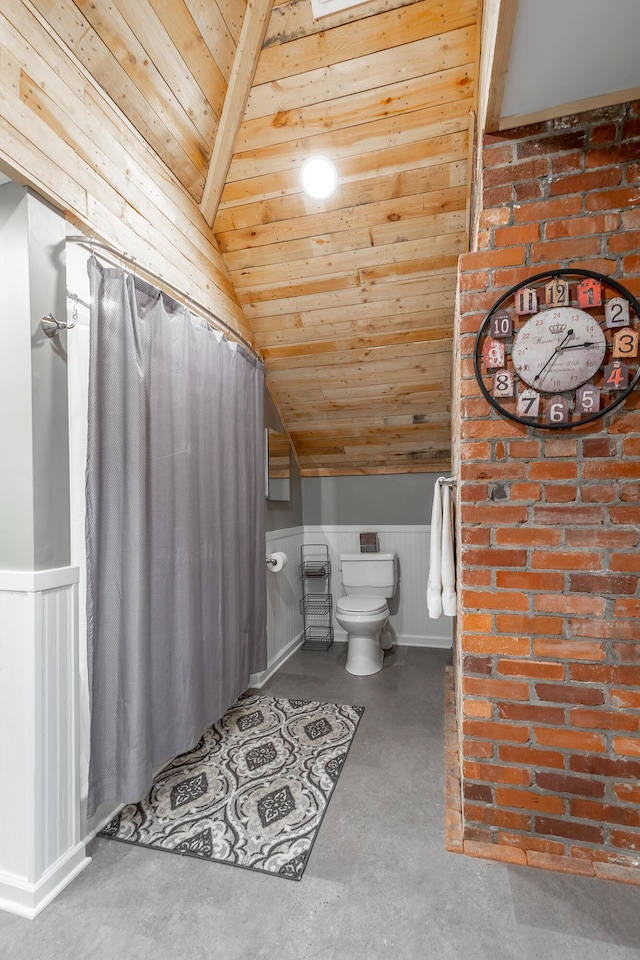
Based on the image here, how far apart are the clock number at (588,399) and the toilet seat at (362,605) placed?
186cm

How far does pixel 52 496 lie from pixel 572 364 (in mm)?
1617

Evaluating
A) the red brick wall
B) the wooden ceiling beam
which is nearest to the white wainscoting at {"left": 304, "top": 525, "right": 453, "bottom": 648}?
the red brick wall

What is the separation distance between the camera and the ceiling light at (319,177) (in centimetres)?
206

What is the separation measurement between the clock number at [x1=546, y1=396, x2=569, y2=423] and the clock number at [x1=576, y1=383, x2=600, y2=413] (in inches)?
1.5

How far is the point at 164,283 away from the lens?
197 centimetres

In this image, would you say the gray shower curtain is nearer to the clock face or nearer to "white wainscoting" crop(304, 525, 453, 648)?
the clock face

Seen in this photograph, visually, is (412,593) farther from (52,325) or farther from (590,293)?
(52,325)

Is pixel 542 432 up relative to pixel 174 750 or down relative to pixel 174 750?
up

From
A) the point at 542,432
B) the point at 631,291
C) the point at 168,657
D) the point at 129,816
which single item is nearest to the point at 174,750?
the point at 129,816

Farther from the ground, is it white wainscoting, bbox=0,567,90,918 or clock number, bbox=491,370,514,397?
A: clock number, bbox=491,370,514,397

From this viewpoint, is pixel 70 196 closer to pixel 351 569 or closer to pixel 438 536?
pixel 438 536

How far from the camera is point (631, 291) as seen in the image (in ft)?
4.66

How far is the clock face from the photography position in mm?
1434

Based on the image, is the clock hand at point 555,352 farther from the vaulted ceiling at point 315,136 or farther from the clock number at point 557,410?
the vaulted ceiling at point 315,136
